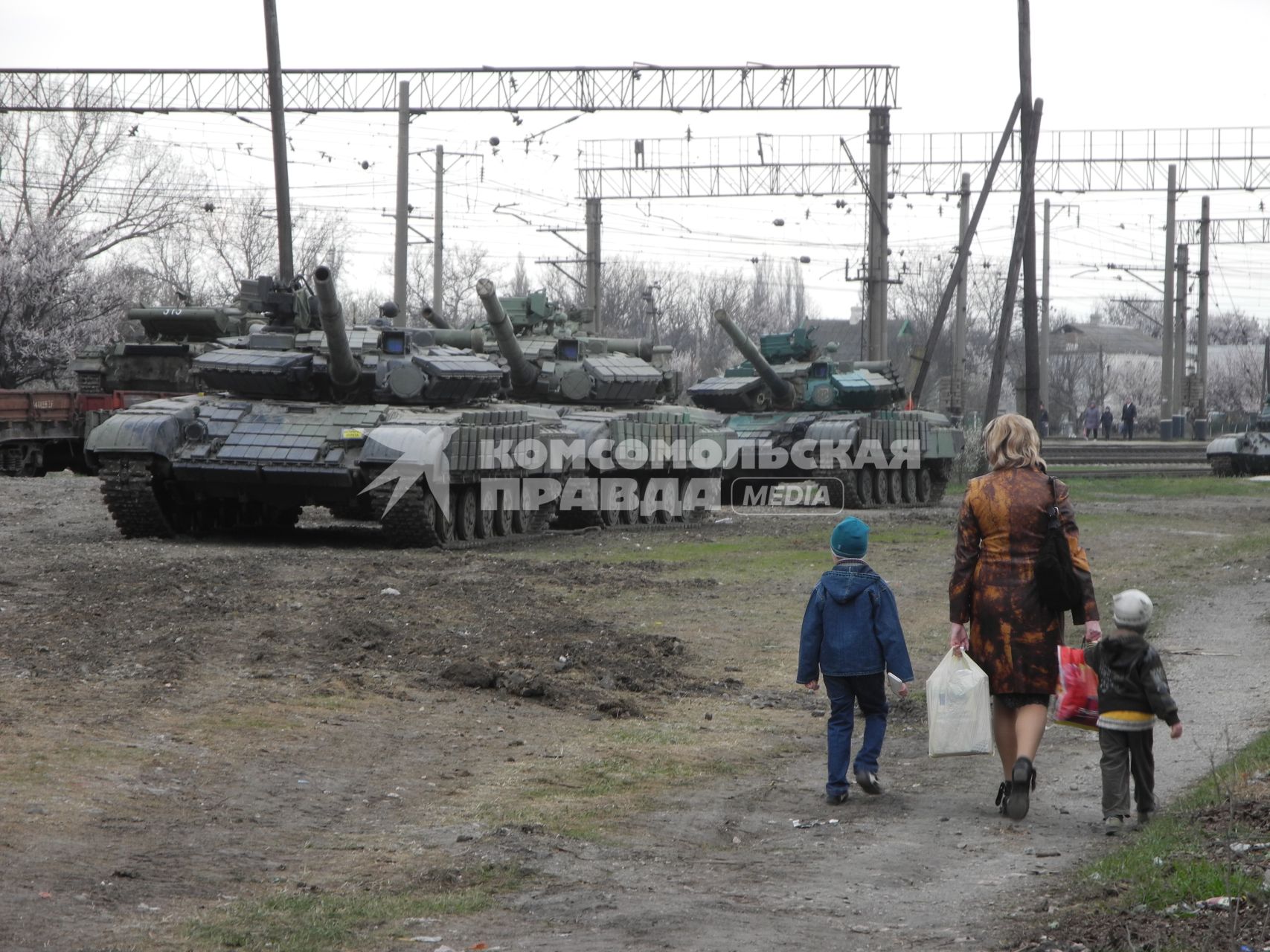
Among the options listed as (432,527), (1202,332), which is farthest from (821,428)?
(1202,332)

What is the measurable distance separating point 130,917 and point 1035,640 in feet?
11.5

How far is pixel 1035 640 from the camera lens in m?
6.48

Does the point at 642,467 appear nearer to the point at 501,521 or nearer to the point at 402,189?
the point at 501,521

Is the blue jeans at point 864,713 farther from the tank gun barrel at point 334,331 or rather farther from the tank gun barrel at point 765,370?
the tank gun barrel at point 765,370

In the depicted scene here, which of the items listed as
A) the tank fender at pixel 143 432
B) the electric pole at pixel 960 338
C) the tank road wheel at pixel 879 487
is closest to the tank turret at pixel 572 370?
the tank road wheel at pixel 879 487

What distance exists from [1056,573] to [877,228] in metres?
22.3

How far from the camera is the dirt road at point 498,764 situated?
5035 millimetres

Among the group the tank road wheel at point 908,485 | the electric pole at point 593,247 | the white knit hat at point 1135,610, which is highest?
the electric pole at point 593,247

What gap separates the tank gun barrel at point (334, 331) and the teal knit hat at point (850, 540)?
9578mm

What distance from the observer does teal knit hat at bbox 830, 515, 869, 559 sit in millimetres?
6734

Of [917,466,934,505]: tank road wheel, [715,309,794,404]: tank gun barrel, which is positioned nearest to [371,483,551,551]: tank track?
[715,309,794,404]: tank gun barrel

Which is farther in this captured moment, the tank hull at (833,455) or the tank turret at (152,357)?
the tank turret at (152,357)

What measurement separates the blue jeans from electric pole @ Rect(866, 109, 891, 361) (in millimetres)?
20985

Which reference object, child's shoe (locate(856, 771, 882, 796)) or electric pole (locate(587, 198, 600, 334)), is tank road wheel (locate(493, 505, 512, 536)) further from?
electric pole (locate(587, 198, 600, 334))
